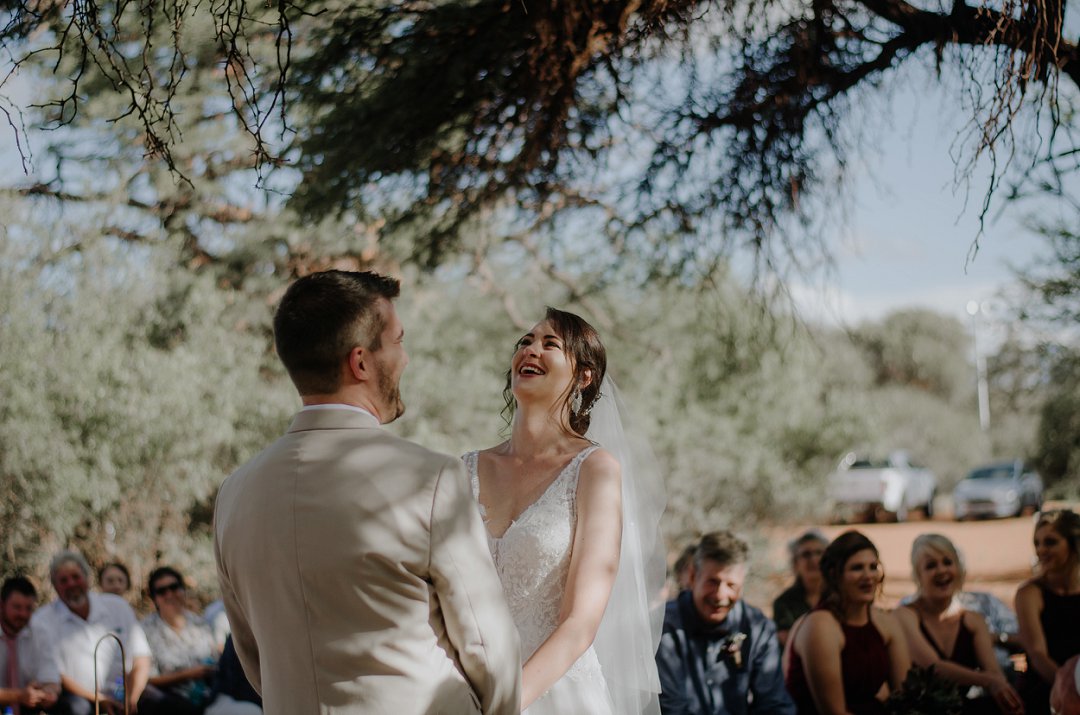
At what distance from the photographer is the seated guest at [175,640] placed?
22.5 ft

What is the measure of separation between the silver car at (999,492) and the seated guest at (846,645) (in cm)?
2613

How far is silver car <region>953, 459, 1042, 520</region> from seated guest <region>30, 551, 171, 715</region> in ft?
87.1

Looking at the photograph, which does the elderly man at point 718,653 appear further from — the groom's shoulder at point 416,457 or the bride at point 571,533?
the groom's shoulder at point 416,457

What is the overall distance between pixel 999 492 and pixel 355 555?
29.9 meters

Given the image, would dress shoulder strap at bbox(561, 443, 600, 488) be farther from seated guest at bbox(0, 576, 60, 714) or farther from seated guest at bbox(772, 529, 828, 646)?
seated guest at bbox(0, 576, 60, 714)

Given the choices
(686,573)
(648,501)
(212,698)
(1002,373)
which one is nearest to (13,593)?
(212,698)

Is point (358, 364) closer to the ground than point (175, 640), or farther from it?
farther from it

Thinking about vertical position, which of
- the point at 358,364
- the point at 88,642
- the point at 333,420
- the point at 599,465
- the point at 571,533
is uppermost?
the point at 358,364

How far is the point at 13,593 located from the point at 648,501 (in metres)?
4.51

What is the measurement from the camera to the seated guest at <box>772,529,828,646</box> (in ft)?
22.2

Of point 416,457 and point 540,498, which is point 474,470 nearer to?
point 540,498

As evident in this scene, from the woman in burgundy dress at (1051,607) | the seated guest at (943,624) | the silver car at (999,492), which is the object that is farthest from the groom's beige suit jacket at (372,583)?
the silver car at (999,492)

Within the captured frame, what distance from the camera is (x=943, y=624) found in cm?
578

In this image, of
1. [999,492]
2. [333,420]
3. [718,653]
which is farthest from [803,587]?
[999,492]
